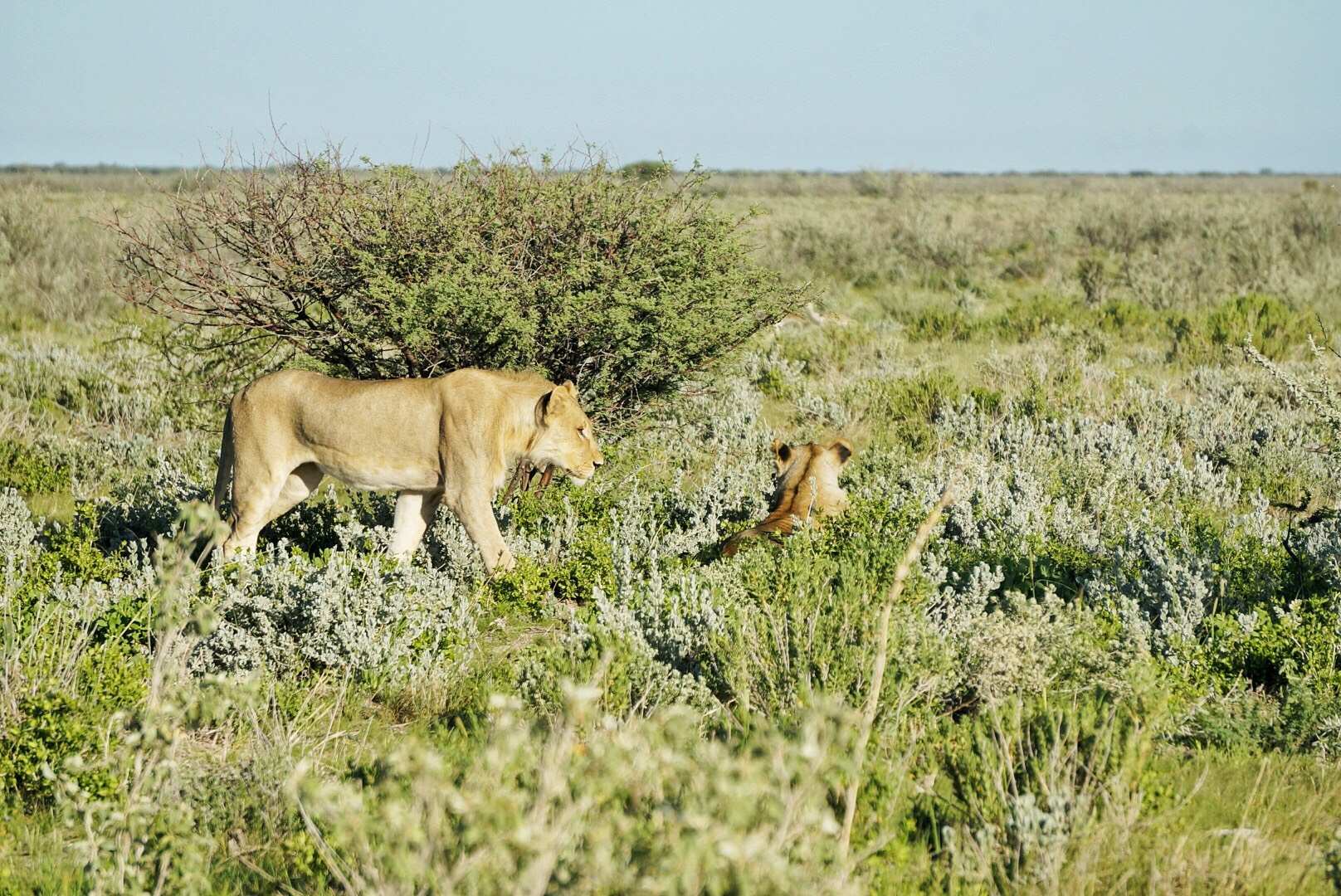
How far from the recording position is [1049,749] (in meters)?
4.25

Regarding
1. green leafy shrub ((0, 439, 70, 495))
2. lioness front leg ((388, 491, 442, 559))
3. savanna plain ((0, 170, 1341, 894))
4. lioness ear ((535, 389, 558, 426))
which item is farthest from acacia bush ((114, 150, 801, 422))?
green leafy shrub ((0, 439, 70, 495))

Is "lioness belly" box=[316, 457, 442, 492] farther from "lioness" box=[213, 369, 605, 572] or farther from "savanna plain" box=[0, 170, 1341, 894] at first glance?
"savanna plain" box=[0, 170, 1341, 894]

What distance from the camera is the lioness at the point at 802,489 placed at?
7234mm

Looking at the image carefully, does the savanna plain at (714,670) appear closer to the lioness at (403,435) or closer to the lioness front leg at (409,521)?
the lioness front leg at (409,521)

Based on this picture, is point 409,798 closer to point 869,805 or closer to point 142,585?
point 869,805

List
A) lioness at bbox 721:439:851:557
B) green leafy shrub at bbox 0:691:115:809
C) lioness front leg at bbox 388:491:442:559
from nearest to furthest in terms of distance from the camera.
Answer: green leafy shrub at bbox 0:691:115:809
lioness at bbox 721:439:851:557
lioness front leg at bbox 388:491:442:559

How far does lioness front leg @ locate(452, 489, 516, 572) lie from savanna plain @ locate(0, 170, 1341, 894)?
159 mm

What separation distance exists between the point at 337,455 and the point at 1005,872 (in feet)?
14.5

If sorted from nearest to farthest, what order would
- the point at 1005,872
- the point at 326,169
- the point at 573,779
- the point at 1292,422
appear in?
the point at 573,779 < the point at 1005,872 < the point at 326,169 < the point at 1292,422

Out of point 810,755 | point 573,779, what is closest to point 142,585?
point 573,779

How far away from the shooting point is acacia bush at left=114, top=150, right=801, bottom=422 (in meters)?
7.59

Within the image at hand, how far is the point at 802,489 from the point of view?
24.7 ft

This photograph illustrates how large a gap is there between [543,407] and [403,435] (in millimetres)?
778

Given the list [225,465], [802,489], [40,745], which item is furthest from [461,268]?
[40,745]
